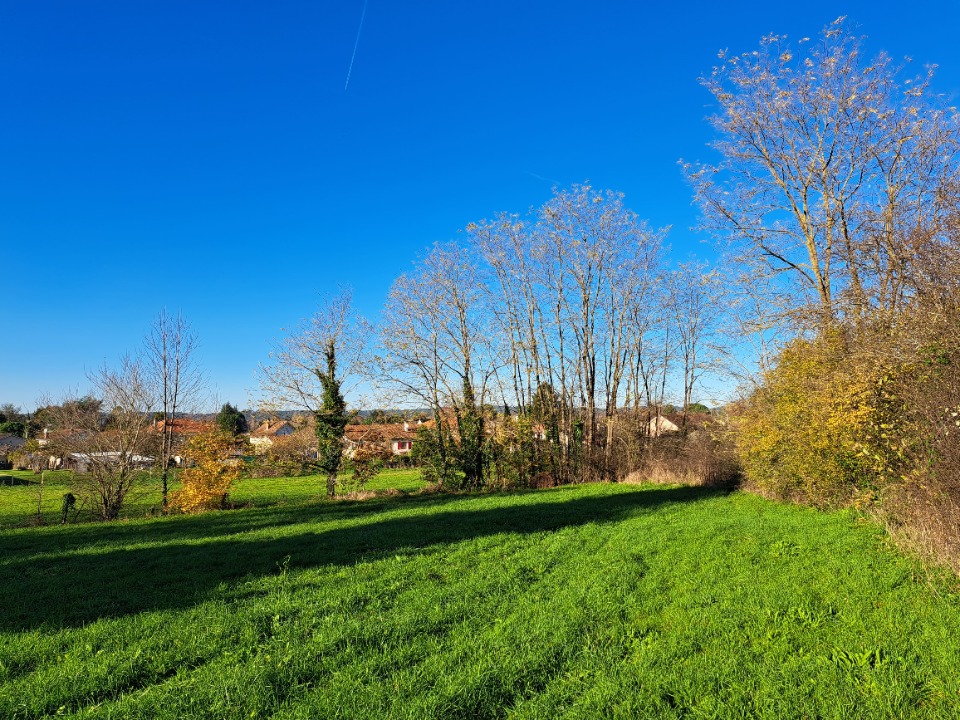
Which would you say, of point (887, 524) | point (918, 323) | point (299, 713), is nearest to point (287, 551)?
point (299, 713)

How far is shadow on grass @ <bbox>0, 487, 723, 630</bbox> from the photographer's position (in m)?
5.70

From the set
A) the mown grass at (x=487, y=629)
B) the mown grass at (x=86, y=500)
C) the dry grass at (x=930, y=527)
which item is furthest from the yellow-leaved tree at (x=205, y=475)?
the dry grass at (x=930, y=527)

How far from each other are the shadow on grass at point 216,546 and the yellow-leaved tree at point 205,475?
52.6 inches

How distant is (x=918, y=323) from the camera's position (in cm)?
683

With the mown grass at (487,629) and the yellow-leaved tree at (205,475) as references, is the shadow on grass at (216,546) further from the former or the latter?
the yellow-leaved tree at (205,475)

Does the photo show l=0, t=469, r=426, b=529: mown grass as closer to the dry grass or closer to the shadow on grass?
the shadow on grass

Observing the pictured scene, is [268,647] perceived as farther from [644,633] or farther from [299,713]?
[644,633]

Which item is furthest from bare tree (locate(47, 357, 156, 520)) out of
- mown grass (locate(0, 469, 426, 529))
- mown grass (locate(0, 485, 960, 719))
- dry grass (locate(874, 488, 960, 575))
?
dry grass (locate(874, 488, 960, 575))

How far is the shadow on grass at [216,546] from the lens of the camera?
5695 mm

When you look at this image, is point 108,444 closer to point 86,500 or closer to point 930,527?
point 86,500

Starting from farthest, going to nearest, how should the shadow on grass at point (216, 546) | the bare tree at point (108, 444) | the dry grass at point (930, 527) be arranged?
the bare tree at point (108, 444) < the shadow on grass at point (216, 546) < the dry grass at point (930, 527)

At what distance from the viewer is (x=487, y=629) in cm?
464

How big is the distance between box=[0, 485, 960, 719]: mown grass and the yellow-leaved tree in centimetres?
585

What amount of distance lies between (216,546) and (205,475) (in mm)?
6319
